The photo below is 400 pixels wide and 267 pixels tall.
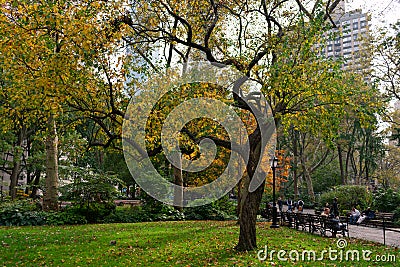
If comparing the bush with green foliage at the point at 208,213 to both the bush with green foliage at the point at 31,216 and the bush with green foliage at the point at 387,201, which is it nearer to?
the bush with green foliage at the point at 31,216

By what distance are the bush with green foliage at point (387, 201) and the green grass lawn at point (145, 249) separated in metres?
13.7

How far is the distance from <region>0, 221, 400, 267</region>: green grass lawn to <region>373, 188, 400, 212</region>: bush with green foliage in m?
13.7

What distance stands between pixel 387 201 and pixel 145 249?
64.4 ft

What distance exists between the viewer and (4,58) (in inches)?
431

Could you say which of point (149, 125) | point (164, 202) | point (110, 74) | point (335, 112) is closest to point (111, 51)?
point (110, 74)

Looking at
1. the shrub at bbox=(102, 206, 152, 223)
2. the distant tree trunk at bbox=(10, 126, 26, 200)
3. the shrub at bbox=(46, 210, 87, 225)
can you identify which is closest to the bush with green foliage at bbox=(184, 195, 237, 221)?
the shrub at bbox=(102, 206, 152, 223)

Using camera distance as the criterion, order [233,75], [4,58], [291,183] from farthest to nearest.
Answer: [291,183] → [233,75] → [4,58]

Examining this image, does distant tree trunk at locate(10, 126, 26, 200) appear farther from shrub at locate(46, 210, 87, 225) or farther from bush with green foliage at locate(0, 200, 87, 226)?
shrub at locate(46, 210, 87, 225)

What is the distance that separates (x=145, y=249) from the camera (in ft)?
34.7

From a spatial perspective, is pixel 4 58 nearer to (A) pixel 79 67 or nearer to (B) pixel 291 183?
(A) pixel 79 67

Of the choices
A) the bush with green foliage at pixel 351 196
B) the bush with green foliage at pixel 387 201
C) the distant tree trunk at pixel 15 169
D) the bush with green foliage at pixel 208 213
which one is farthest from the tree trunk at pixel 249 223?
the distant tree trunk at pixel 15 169

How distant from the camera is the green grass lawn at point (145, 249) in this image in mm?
8719

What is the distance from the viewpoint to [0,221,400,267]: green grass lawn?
28.6 ft

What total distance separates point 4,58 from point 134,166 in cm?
1392
